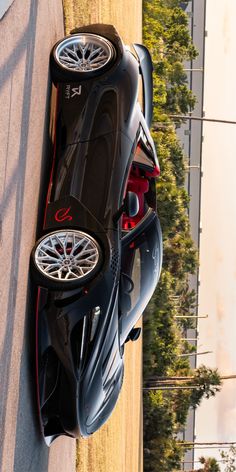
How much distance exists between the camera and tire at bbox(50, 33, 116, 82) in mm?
8148

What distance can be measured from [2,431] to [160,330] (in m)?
25.0

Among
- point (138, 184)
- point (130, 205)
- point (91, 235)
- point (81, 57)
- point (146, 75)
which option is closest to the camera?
point (91, 235)

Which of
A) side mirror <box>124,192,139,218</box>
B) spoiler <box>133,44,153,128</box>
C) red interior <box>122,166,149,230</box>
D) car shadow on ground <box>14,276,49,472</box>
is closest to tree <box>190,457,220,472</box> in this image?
spoiler <box>133,44,153,128</box>

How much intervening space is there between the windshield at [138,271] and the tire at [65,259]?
822 mm

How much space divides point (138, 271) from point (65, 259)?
1.49 metres

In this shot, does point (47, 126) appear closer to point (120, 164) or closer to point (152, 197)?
point (120, 164)

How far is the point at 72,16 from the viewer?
10.1 metres

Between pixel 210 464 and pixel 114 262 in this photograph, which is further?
pixel 210 464

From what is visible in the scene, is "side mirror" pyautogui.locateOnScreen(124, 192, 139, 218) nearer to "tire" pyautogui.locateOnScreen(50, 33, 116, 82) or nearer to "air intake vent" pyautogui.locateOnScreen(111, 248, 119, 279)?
"air intake vent" pyautogui.locateOnScreen(111, 248, 119, 279)

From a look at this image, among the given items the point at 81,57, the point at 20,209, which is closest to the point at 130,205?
the point at 20,209

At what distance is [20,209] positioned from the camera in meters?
6.36

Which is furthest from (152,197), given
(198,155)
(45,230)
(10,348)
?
(198,155)

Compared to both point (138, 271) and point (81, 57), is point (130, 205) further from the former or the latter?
point (81, 57)

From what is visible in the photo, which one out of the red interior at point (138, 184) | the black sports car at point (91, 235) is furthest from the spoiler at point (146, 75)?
the red interior at point (138, 184)
